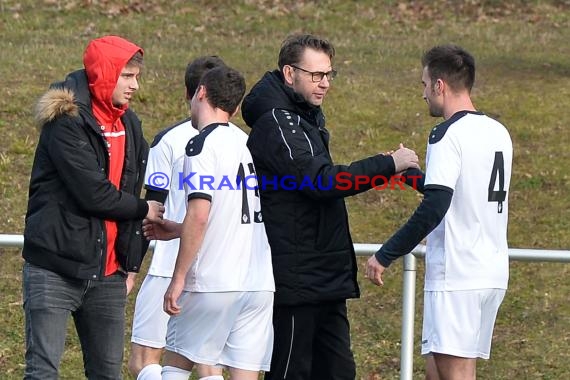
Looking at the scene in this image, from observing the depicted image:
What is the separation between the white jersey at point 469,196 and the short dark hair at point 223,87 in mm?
914

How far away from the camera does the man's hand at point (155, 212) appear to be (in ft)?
18.6

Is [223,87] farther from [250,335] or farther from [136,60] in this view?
[250,335]

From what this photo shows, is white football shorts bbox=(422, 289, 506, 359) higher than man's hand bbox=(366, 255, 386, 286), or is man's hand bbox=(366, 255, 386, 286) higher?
man's hand bbox=(366, 255, 386, 286)

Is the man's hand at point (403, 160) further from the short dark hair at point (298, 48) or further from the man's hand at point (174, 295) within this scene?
the man's hand at point (174, 295)

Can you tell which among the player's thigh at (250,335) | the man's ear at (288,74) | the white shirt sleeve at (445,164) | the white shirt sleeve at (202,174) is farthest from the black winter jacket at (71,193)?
the white shirt sleeve at (445,164)

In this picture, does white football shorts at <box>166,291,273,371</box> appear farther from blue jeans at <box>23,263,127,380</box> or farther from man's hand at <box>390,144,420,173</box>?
man's hand at <box>390,144,420,173</box>

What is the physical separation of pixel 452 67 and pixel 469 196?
611mm

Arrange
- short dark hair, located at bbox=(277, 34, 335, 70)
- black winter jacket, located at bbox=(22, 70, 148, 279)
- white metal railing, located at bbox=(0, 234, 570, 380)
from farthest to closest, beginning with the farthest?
white metal railing, located at bbox=(0, 234, 570, 380) < short dark hair, located at bbox=(277, 34, 335, 70) < black winter jacket, located at bbox=(22, 70, 148, 279)

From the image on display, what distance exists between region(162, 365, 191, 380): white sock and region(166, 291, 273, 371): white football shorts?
9 centimetres

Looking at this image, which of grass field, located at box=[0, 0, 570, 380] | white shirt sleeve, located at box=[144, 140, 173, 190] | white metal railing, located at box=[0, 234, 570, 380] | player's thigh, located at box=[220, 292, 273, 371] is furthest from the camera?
grass field, located at box=[0, 0, 570, 380]

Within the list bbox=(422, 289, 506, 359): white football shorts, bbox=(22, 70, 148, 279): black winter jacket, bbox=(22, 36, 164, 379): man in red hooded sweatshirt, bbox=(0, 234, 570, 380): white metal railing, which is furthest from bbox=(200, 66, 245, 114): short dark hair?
bbox=(422, 289, 506, 359): white football shorts

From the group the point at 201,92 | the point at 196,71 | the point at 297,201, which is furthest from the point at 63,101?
the point at 297,201

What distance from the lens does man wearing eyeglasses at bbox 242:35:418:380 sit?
5832 millimetres

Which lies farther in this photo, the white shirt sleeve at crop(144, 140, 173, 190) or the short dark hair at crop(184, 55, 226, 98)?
the white shirt sleeve at crop(144, 140, 173, 190)
